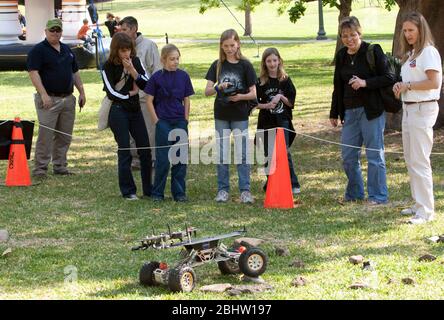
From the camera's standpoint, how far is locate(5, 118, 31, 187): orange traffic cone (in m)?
12.6

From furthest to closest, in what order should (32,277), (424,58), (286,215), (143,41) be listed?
1. (143,41)
2. (286,215)
3. (424,58)
4. (32,277)

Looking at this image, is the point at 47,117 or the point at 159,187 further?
the point at 47,117

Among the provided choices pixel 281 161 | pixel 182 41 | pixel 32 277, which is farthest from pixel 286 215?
pixel 182 41

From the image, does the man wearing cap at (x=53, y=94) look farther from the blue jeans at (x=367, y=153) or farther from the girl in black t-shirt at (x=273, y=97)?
the blue jeans at (x=367, y=153)

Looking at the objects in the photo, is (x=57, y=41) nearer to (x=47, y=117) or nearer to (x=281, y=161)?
(x=47, y=117)

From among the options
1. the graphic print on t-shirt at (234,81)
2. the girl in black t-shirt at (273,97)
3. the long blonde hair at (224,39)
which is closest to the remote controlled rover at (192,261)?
the graphic print on t-shirt at (234,81)

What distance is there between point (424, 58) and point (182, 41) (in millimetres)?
40747

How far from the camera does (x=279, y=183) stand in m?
10.8

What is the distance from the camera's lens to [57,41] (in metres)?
13.0

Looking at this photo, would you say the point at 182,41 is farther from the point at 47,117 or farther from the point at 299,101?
the point at 47,117

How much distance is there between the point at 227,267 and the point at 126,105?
4224 mm

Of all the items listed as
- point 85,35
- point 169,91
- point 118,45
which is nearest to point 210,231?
point 169,91

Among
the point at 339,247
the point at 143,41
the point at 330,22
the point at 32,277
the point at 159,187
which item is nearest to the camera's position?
the point at 32,277

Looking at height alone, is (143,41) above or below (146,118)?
above
